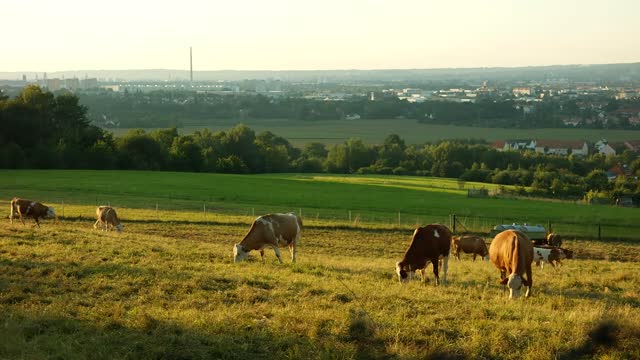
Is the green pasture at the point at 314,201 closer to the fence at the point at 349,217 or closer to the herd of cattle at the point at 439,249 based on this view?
the fence at the point at 349,217

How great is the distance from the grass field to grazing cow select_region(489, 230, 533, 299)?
11194 centimetres

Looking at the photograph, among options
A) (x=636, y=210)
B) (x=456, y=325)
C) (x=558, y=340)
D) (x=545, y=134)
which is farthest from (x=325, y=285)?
(x=545, y=134)

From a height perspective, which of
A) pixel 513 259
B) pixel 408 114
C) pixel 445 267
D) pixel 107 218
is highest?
pixel 513 259

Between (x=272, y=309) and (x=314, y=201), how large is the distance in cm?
4255

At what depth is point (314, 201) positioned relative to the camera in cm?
5609

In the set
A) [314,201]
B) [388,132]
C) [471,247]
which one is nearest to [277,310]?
[471,247]

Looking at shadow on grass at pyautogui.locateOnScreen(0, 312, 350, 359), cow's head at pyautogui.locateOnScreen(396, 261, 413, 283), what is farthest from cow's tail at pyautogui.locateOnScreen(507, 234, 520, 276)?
shadow on grass at pyautogui.locateOnScreen(0, 312, 350, 359)

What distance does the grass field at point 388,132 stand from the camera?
5492 inches

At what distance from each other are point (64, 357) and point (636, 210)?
53311 millimetres

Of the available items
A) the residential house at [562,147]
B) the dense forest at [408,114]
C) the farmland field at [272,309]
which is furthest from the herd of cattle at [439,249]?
the dense forest at [408,114]

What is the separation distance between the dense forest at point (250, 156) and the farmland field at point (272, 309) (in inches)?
2118

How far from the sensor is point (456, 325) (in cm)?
1243

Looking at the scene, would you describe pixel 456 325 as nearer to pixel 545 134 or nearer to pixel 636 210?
pixel 636 210

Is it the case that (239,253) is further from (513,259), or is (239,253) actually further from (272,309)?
(272,309)
